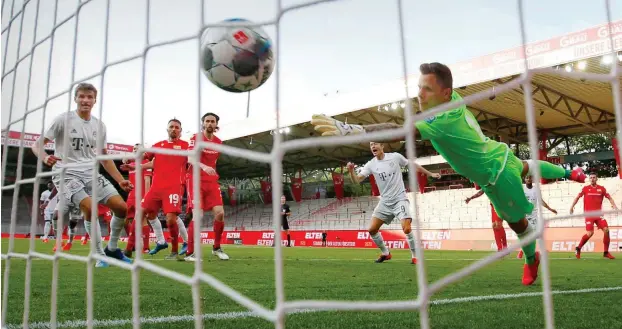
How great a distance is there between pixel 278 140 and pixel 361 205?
2108 cm

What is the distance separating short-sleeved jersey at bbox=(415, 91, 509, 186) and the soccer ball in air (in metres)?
0.85

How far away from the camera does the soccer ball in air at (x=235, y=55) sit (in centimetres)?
245

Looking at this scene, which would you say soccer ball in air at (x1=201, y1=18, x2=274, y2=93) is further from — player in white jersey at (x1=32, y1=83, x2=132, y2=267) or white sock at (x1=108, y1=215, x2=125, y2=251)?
white sock at (x1=108, y1=215, x2=125, y2=251)

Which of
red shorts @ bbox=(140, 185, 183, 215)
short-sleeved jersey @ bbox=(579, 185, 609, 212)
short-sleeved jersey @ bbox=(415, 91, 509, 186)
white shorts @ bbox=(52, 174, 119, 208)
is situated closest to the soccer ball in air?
short-sleeved jersey @ bbox=(415, 91, 509, 186)

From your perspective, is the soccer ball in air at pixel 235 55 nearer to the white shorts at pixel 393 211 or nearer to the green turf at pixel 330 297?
the green turf at pixel 330 297

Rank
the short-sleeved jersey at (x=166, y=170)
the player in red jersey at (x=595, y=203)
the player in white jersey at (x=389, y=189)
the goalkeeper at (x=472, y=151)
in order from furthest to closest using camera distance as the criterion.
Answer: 1. the player in red jersey at (x=595, y=203)
2. the player in white jersey at (x=389, y=189)
3. the short-sleeved jersey at (x=166, y=170)
4. the goalkeeper at (x=472, y=151)

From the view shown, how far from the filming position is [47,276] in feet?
14.2

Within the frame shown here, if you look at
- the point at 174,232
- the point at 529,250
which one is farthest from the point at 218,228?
the point at 529,250

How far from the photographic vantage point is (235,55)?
2.47m

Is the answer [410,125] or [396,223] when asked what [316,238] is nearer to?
[396,223]

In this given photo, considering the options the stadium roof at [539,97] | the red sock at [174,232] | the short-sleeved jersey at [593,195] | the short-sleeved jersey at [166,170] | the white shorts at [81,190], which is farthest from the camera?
the stadium roof at [539,97]

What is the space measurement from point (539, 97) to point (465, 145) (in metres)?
12.6

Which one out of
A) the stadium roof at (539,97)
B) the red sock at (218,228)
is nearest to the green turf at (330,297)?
the red sock at (218,228)

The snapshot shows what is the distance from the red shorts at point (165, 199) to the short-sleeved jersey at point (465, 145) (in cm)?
341
